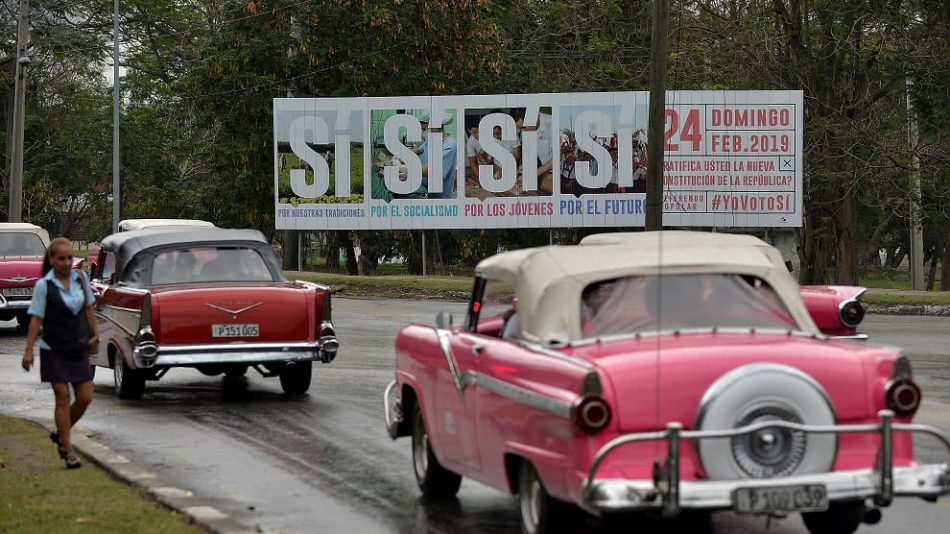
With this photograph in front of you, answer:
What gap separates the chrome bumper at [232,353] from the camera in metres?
15.4

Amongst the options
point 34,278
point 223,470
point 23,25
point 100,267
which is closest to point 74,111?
point 23,25

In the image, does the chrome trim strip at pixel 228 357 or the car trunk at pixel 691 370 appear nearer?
the car trunk at pixel 691 370

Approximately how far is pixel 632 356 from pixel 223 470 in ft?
16.6

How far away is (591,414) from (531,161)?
3317cm

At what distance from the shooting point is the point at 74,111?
83062 mm

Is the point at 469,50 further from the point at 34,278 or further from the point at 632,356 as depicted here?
the point at 632,356

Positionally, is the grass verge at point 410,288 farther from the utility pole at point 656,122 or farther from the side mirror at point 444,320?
the side mirror at point 444,320

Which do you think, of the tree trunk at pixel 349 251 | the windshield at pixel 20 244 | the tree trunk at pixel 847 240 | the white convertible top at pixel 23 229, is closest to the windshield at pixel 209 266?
the windshield at pixel 20 244

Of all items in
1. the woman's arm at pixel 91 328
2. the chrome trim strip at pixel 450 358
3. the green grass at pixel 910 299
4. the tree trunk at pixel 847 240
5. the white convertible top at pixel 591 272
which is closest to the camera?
the white convertible top at pixel 591 272

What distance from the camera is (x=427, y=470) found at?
1029cm

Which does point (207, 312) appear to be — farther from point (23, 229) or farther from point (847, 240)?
point (847, 240)

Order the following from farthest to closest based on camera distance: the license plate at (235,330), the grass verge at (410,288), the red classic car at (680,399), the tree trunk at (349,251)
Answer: the tree trunk at (349,251) < the grass verge at (410,288) < the license plate at (235,330) < the red classic car at (680,399)

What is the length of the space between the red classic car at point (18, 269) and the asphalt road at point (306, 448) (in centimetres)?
308

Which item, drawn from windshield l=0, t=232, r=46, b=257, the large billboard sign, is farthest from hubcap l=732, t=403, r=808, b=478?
the large billboard sign
